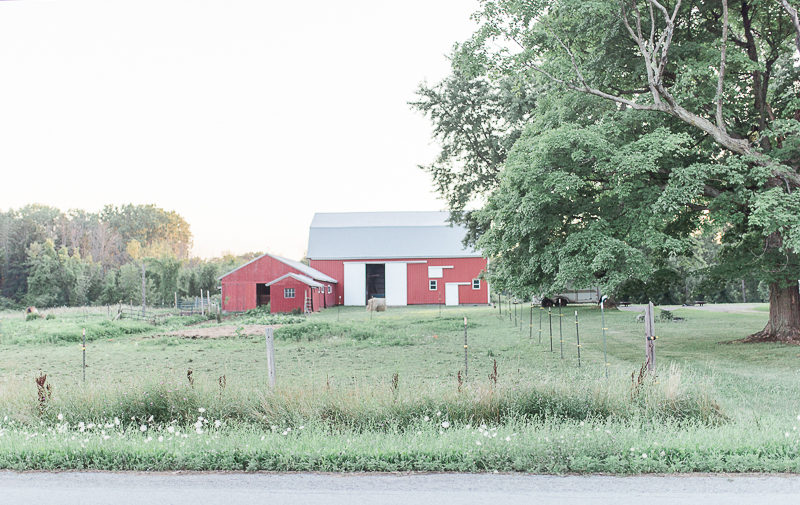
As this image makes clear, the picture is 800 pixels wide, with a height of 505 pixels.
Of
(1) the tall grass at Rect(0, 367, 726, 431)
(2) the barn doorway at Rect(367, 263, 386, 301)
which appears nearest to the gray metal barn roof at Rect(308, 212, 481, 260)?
(2) the barn doorway at Rect(367, 263, 386, 301)

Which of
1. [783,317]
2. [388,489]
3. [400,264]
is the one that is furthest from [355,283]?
[388,489]

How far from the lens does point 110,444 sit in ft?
21.1

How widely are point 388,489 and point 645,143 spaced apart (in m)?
12.5

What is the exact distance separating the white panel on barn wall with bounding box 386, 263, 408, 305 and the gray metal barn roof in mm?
1077

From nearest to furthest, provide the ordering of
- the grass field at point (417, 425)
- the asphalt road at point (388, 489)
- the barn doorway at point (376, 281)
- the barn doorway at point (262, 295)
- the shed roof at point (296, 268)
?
the asphalt road at point (388, 489) < the grass field at point (417, 425) < the shed roof at point (296, 268) < the barn doorway at point (262, 295) < the barn doorway at point (376, 281)

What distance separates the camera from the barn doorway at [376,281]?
53125 millimetres

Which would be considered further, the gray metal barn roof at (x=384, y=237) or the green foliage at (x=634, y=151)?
the gray metal barn roof at (x=384, y=237)

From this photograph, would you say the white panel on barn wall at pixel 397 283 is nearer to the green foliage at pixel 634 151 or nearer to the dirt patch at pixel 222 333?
the dirt patch at pixel 222 333

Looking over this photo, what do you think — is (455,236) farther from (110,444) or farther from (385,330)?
(110,444)

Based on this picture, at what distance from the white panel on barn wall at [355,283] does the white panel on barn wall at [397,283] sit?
2.08 meters

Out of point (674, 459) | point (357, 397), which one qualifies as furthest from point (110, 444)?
point (674, 459)

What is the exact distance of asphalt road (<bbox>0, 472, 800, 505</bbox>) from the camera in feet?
16.8

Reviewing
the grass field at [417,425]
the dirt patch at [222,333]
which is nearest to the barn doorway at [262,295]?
the dirt patch at [222,333]

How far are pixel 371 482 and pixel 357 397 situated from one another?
2154mm
